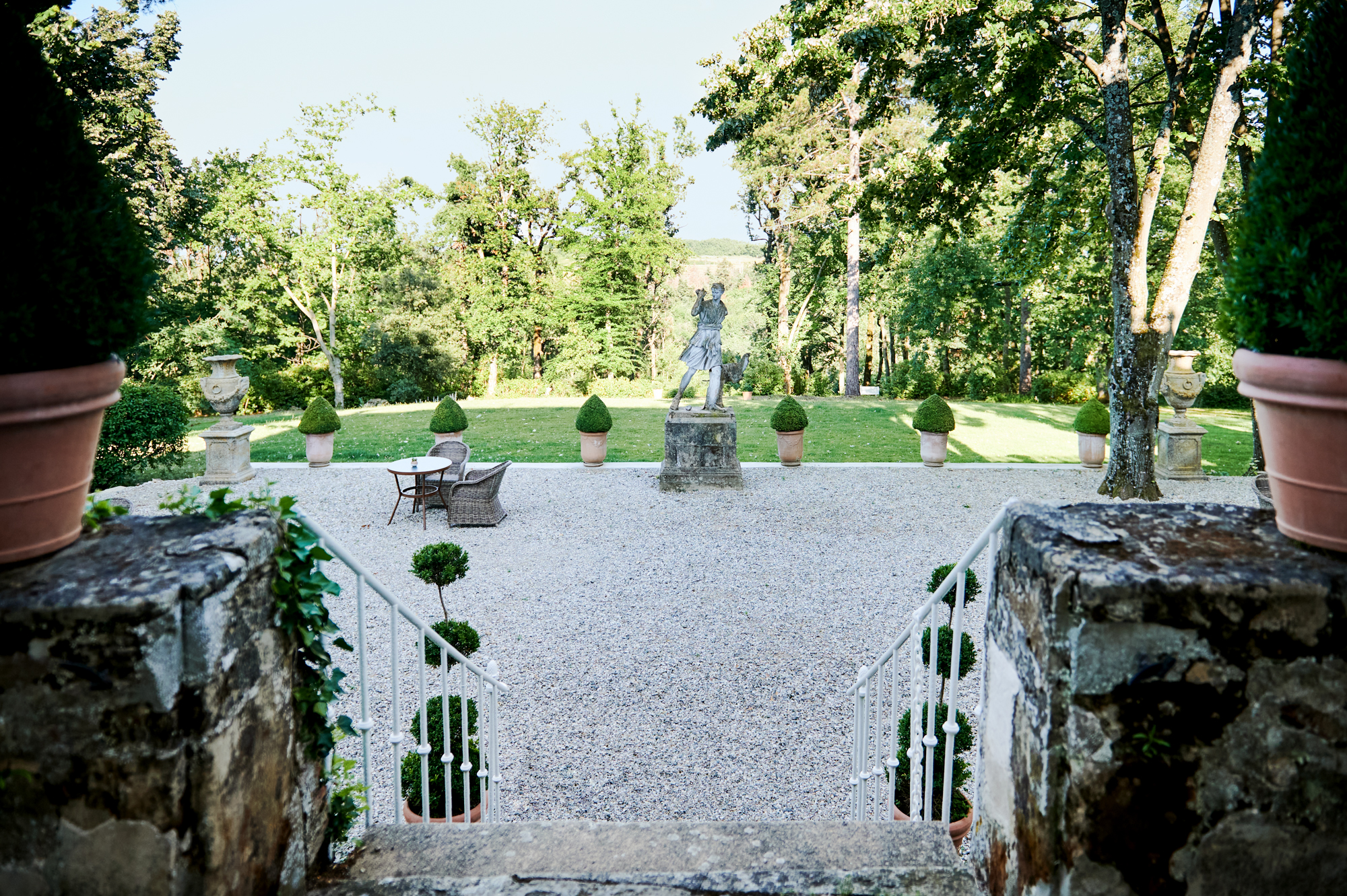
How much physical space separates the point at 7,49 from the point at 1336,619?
2743mm

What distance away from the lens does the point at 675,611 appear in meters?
6.66

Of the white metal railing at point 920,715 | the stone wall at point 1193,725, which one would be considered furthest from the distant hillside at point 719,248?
the stone wall at point 1193,725

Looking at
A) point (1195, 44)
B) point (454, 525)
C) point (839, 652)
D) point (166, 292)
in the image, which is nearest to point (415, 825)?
point (839, 652)

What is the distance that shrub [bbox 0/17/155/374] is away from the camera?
4.86 feet

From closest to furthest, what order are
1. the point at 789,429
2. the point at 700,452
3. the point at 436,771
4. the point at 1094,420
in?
1. the point at 436,771
2. the point at 700,452
3. the point at 1094,420
4. the point at 789,429

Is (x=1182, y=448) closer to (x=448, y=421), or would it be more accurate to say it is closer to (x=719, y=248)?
(x=448, y=421)

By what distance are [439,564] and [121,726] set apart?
3.77 metres

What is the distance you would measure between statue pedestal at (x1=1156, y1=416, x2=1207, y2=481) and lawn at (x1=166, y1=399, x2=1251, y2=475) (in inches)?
74.0

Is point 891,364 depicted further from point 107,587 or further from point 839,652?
point 107,587

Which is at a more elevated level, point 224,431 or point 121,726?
point 121,726

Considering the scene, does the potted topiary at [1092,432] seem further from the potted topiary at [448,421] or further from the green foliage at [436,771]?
the green foliage at [436,771]

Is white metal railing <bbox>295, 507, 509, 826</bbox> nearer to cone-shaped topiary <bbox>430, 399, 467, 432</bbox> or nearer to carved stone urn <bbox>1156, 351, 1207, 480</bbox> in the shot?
cone-shaped topiary <bbox>430, 399, 467, 432</bbox>

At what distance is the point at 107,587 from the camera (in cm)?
143

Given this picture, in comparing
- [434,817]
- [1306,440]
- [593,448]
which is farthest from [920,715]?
[593,448]
